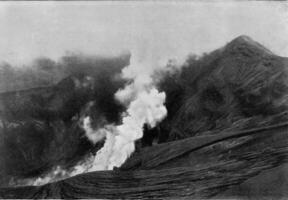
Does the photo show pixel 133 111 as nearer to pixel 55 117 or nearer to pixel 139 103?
pixel 139 103

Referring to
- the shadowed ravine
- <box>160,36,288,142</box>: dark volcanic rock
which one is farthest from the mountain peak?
the shadowed ravine

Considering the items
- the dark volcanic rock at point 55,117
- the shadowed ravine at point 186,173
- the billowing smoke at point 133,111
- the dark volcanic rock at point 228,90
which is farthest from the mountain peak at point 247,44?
the dark volcanic rock at point 55,117

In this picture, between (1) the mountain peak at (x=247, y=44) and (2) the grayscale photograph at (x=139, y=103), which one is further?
(1) the mountain peak at (x=247, y=44)

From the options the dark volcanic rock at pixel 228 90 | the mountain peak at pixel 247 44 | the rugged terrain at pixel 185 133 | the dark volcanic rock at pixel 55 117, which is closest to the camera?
the rugged terrain at pixel 185 133

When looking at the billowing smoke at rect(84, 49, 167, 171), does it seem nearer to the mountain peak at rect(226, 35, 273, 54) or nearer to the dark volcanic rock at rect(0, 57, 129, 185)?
the dark volcanic rock at rect(0, 57, 129, 185)

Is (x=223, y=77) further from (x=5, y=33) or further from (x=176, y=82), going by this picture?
(x=5, y=33)

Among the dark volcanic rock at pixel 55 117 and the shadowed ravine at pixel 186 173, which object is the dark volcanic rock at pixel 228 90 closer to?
the shadowed ravine at pixel 186 173
